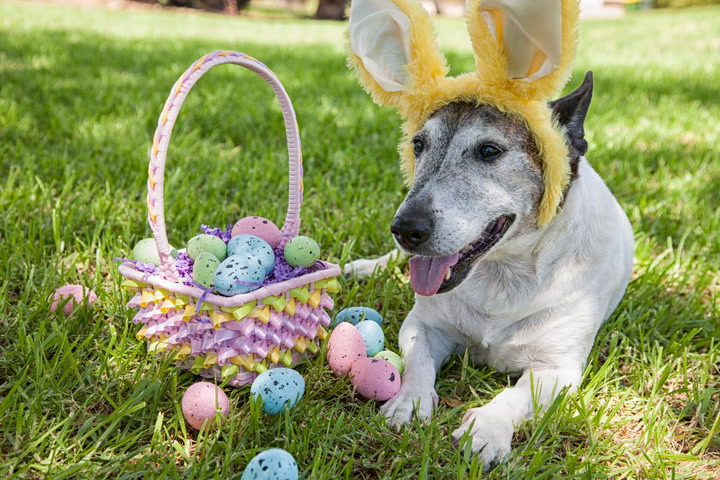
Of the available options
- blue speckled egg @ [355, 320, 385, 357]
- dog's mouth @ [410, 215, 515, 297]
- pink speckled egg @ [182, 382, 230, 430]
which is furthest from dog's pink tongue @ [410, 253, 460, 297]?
pink speckled egg @ [182, 382, 230, 430]

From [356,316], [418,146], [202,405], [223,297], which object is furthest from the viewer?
[356,316]

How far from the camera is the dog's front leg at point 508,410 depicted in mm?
2328

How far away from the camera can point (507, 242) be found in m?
2.76

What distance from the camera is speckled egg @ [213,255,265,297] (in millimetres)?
2430

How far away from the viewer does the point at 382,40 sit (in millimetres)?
2846

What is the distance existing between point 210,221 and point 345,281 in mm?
983

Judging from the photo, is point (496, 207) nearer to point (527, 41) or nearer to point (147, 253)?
point (527, 41)

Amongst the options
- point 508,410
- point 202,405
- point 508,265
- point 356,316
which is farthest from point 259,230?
point 508,410

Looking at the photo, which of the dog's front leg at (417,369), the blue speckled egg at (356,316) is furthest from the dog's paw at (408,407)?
the blue speckled egg at (356,316)

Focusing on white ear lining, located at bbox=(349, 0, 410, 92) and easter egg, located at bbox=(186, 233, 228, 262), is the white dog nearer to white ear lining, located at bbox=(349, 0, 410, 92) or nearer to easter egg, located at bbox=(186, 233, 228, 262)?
white ear lining, located at bbox=(349, 0, 410, 92)

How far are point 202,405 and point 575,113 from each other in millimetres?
1878

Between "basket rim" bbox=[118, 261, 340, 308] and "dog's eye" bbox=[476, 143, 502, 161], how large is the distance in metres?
0.79

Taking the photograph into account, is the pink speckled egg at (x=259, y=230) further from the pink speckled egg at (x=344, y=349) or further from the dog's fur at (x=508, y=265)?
the dog's fur at (x=508, y=265)

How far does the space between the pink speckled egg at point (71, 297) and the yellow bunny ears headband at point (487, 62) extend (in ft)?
5.13
